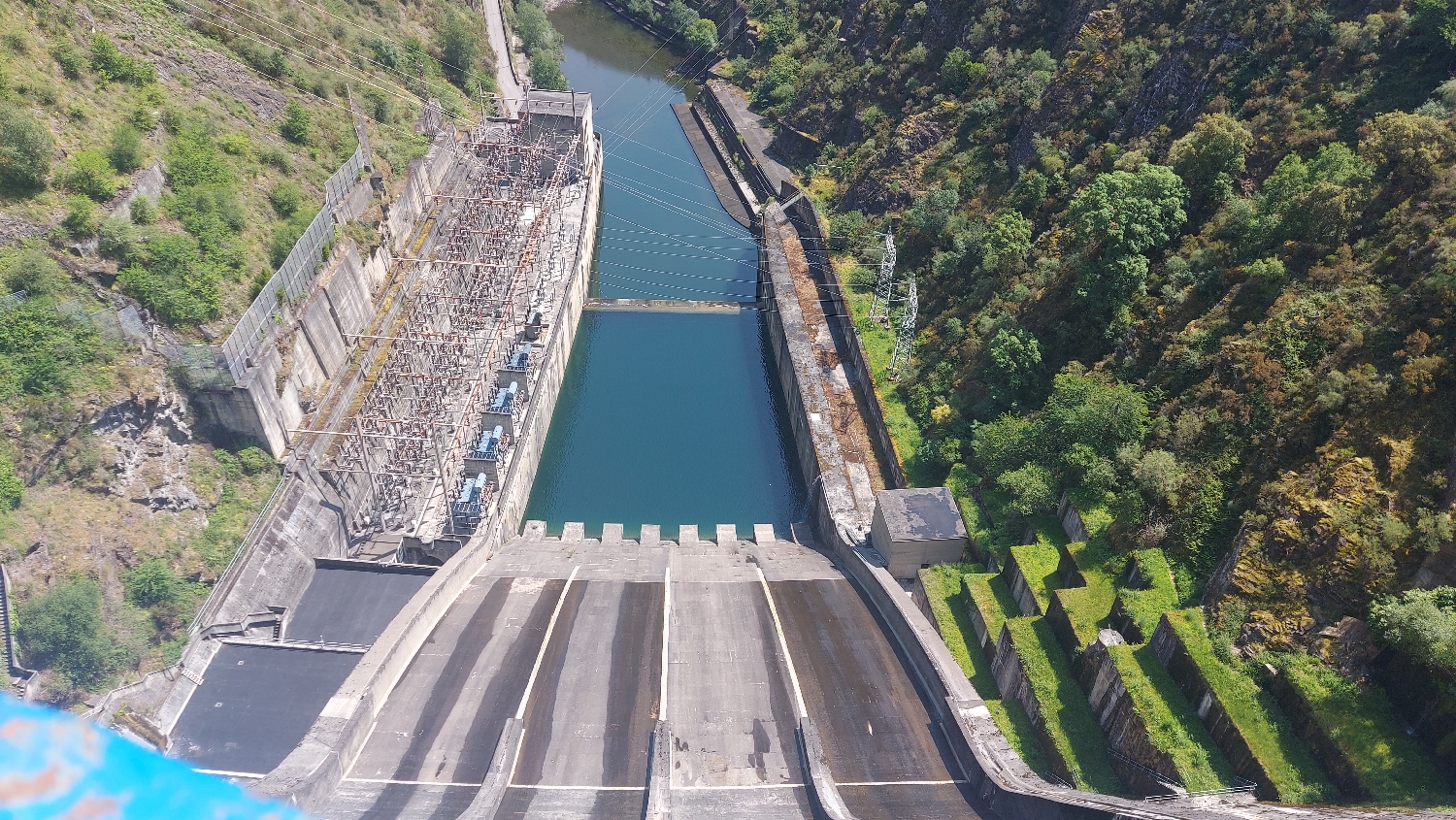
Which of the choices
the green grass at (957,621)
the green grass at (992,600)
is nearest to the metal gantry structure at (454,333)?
the green grass at (957,621)

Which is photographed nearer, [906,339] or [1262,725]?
[1262,725]

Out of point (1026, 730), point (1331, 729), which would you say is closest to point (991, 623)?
point (1026, 730)

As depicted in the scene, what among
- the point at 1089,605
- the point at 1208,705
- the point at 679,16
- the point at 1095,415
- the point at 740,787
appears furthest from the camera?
the point at 679,16

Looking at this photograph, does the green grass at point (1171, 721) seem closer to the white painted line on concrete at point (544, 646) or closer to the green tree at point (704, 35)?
the white painted line on concrete at point (544, 646)

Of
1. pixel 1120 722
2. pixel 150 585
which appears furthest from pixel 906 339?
pixel 150 585

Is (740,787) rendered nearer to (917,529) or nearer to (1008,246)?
(917,529)

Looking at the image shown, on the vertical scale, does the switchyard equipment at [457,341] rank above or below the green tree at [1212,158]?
below

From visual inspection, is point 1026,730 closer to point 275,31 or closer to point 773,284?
point 773,284
